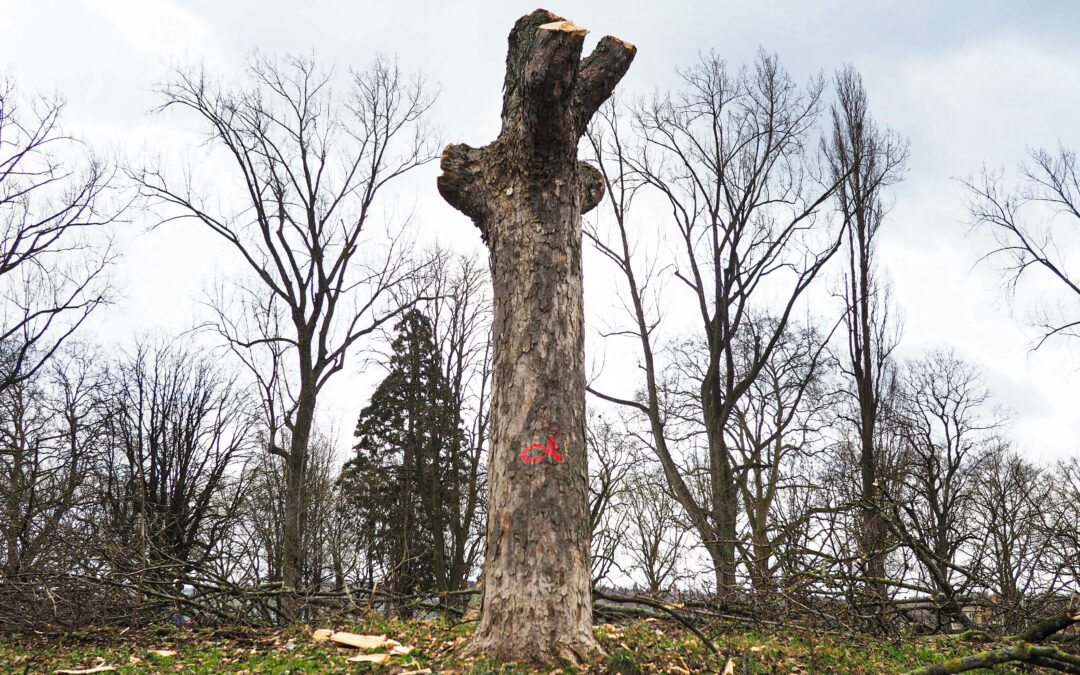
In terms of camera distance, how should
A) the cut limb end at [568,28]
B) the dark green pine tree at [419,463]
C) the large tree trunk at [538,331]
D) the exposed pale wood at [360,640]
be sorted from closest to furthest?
the large tree trunk at [538,331], the cut limb end at [568,28], the exposed pale wood at [360,640], the dark green pine tree at [419,463]

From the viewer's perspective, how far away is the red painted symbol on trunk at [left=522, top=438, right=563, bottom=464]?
386 cm

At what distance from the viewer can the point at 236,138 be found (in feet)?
46.4

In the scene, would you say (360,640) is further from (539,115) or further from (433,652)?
(539,115)

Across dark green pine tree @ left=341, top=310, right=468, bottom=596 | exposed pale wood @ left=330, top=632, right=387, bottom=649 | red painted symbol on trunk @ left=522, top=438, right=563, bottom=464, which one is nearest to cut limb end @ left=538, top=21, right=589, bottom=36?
red painted symbol on trunk @ left=522, top=438, right=563, bottom=464

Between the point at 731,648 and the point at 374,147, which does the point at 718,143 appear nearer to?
the point at 374,147

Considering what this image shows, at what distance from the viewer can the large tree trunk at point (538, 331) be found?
3.68 m

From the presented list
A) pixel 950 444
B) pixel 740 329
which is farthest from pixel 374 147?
pixel 950 444

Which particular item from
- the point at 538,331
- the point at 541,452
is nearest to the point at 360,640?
the point at 541,452

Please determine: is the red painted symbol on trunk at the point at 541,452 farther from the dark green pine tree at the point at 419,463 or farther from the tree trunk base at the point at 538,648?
the dark green pine tree at the point at 419,463

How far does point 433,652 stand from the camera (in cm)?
420

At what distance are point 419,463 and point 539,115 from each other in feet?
44.2

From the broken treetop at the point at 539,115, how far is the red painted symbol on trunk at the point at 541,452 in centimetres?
162

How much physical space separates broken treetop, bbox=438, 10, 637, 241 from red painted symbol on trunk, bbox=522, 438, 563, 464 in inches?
63.6

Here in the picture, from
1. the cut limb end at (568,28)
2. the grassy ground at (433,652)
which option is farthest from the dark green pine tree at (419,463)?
the cut limb end at (568,28)
